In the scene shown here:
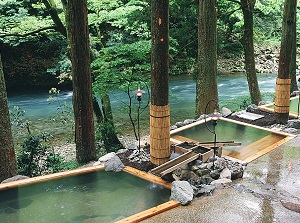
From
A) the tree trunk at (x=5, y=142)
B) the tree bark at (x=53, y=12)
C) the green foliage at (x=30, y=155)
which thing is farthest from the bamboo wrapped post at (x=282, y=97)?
the tree bark at (x=53, y=12)

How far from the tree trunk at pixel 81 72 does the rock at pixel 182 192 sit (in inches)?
118

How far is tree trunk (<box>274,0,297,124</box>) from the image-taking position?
717cm

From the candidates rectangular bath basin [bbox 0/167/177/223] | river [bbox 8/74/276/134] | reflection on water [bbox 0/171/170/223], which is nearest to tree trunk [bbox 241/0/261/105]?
river [bbox 8/74/276/134]

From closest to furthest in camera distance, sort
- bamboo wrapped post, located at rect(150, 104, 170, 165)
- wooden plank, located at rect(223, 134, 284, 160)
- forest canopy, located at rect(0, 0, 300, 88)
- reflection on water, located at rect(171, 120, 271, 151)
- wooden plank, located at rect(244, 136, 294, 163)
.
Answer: bamboo wrapped post, located at rect(150, 104, 170, 165) < wooden plank, located at rect(244, 136, 294, 163) < wooden plank, located at rect(223, 134, 284, 160) < reflection on water, located at rect(171, 120, 271, 151) < forest canopy, located at rect(0, 0, 300, 88)

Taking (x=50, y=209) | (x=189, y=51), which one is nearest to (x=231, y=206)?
(x=50, y=209)

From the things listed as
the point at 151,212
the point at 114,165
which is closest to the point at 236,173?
the point at 151,212

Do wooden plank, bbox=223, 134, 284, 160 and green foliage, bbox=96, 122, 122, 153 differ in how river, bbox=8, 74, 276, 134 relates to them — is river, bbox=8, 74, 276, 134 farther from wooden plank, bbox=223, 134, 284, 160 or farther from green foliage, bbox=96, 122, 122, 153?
wooden plank, bbox=223, 134, 284, 160

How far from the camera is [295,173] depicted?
5008 millimetres

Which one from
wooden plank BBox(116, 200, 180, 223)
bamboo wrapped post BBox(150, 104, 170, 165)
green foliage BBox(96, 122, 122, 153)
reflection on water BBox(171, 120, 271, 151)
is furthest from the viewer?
green foliage BBox(96, 122, 122, 153)

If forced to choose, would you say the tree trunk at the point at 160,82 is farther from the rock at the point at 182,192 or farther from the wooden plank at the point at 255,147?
the wooden plank at the point at 255,147

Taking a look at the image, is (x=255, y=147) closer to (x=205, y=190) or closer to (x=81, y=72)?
(x=205, y=190)

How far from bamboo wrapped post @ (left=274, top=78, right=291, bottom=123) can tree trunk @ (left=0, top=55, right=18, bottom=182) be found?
18.3 ft

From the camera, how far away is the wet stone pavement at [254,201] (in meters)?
3.78

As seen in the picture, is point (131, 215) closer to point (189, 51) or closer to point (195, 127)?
point (195, 127)
